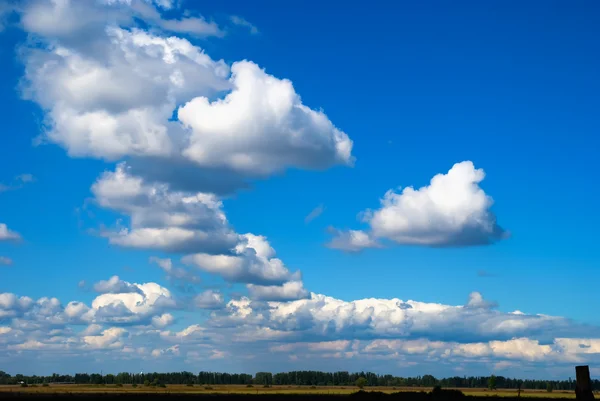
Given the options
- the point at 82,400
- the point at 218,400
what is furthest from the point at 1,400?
the point at 218,400

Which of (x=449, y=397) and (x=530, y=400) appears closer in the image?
(x=449, y=397)

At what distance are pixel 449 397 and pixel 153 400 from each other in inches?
1632

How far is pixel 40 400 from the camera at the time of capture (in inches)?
3551

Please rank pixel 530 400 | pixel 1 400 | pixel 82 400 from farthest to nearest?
1. pixel 530 400
2. pixel 82 400
3. pixel 1 400

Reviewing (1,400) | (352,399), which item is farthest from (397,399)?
(1,400)

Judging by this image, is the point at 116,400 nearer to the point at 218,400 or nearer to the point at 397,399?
the point at 218,400

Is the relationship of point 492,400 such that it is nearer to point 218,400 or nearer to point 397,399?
point 397,399

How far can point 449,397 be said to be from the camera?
311 ft

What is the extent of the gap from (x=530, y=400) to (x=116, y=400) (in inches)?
3035

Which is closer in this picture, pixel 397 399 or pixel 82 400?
pixel 397 399

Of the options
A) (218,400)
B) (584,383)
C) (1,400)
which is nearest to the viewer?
Answer: (584,383)

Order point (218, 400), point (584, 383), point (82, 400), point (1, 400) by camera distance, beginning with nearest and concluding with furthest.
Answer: point (584, 383)
point (1, 400)
point (82, 400)
point (218, 400)

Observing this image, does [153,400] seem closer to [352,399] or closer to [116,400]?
[116,400]

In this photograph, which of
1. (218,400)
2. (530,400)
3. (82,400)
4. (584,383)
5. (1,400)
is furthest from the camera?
(530,400)
